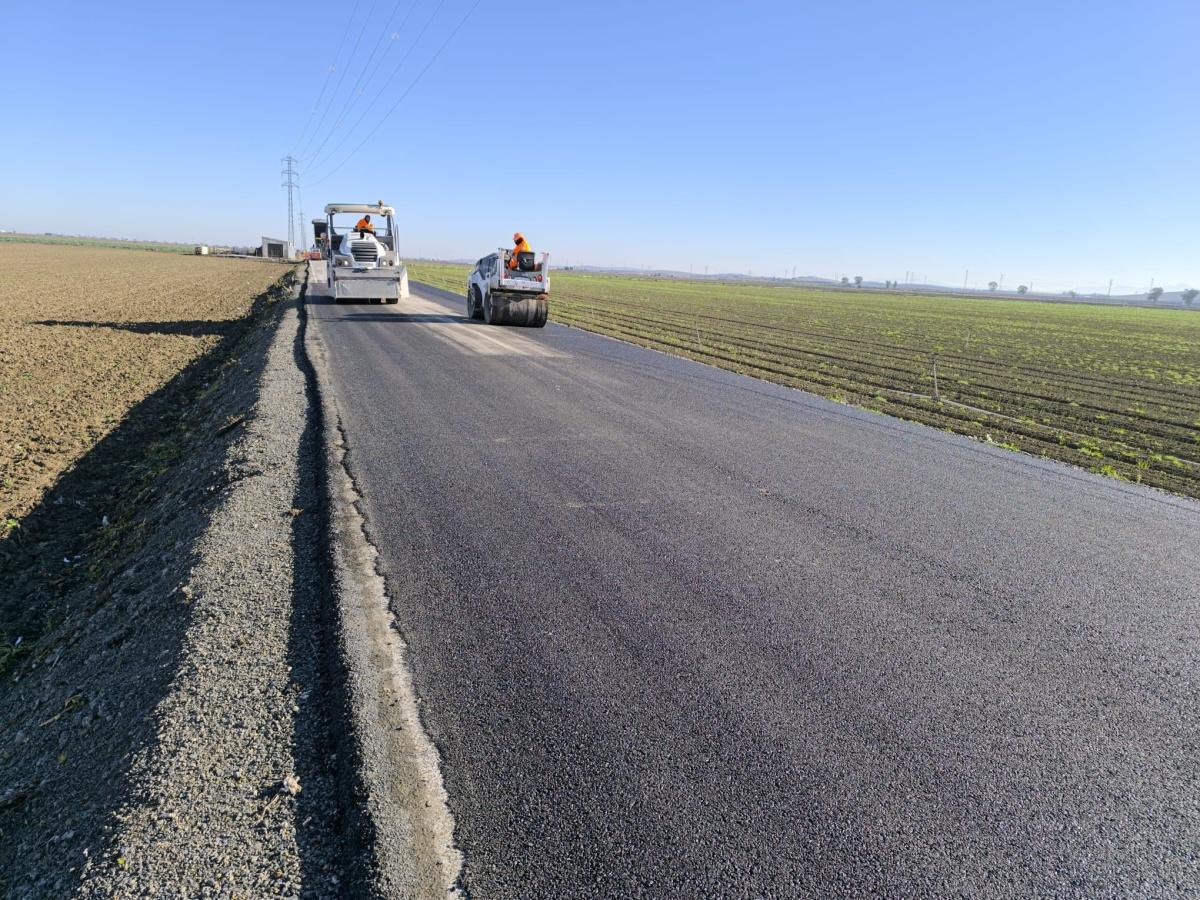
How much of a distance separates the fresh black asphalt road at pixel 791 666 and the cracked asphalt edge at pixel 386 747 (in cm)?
10

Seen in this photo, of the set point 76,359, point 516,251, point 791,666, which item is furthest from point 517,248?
point 791,666

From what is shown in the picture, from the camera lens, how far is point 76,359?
44.5ft

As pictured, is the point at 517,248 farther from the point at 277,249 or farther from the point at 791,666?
the point at 277,249

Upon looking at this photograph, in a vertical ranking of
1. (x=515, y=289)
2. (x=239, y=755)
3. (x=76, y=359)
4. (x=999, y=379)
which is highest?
(x=515, y=289)

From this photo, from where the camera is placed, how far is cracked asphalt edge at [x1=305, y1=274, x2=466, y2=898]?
7.63 feet

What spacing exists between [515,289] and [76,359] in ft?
31.8

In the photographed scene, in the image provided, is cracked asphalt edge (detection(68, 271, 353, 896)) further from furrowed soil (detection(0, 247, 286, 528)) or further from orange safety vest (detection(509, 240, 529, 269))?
orange safety vest (detection(509, 240, 529, 269))

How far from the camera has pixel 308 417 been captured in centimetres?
826

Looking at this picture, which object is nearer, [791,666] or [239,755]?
[239,755]

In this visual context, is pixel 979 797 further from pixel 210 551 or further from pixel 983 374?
pixel 983 374

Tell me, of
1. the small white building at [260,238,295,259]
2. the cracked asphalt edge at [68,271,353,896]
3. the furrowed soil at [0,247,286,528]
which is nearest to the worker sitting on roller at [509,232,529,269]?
the furrowed soil at [0,247,286,528]

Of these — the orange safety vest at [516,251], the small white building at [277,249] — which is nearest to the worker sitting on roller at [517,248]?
the orange safety vest at [516,251]

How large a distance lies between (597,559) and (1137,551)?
4211 mm

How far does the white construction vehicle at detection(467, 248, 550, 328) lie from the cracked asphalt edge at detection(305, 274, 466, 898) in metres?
14.7
